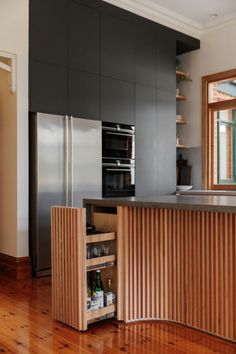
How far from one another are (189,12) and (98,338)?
4.46 m

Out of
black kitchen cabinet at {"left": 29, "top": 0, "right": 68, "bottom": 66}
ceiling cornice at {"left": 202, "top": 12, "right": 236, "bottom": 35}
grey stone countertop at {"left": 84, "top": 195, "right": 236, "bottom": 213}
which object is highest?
ceiling cornice at {"left": 202, "top": 12, "right": 236, "bottom": 35}

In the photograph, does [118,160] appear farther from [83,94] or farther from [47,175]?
[47,175]

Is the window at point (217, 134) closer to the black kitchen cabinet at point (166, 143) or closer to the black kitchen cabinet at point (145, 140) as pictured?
the black kitchen cabinet at point (166, 143)

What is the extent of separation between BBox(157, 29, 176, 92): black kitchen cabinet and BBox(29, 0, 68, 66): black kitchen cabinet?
1.54 m

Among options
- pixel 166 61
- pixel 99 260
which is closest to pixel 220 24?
pixel 166 61

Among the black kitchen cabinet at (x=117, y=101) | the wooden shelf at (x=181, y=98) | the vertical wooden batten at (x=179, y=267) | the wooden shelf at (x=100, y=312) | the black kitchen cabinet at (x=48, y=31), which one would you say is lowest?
the wooden shelf at (x=100, y=312)

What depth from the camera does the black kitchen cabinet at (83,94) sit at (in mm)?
4223

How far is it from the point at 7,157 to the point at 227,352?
278 cm

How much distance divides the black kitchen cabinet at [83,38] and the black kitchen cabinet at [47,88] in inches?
9.2

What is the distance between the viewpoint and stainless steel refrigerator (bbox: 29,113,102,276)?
12.6ft

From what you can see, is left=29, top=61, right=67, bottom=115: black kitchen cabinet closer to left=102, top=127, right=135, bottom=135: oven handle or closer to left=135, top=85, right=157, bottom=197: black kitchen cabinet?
left=102, top=127, right=135, bottom=135: oven handle

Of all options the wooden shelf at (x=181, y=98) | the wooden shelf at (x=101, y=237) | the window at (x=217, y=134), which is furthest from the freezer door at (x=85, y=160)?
the window at (x=217, y=134)

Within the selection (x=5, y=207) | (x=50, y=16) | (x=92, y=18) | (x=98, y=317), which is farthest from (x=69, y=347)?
(x=92, y=18)

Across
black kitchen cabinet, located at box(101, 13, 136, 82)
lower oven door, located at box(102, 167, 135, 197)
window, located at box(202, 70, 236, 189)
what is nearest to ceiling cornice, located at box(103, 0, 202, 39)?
black kitchen cabinet, located at box(101, 13, 136, 82)
